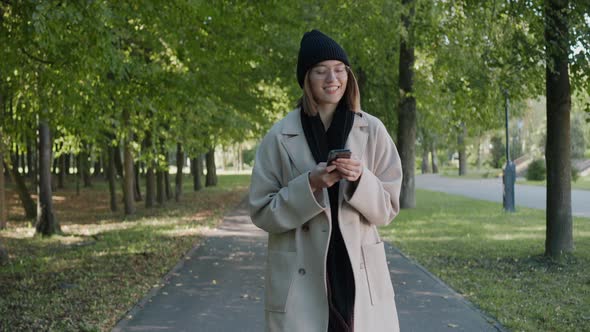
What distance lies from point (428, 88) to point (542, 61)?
36.6ft

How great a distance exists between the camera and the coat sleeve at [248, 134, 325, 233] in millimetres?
2684

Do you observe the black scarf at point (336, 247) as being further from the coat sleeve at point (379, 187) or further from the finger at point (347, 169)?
the finger at point (347, 169)

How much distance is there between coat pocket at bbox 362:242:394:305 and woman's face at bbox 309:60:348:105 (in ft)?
2.16

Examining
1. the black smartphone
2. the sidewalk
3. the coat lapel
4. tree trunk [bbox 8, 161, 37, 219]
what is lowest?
the sidewalk

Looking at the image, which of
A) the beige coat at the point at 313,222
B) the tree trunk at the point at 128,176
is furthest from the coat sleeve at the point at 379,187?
the tree trunk at the point at 128,176

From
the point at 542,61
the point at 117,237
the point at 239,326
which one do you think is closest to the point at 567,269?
the point at 542,61

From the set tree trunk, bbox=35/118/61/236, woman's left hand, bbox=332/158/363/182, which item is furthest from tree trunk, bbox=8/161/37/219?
woman's left hand, bbox=332/158/363/182

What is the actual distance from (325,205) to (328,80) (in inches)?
21.4

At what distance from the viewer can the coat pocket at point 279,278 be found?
277 cm

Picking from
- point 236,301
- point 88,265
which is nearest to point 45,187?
point 88,265

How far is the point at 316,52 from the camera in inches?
113

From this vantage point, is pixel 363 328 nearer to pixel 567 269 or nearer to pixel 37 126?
pixel 567 269

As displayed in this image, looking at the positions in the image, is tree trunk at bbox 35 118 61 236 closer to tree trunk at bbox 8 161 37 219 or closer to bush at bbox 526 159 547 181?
tree trunk at bbox 8 161 37 219

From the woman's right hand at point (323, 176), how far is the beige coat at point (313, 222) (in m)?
0.04
